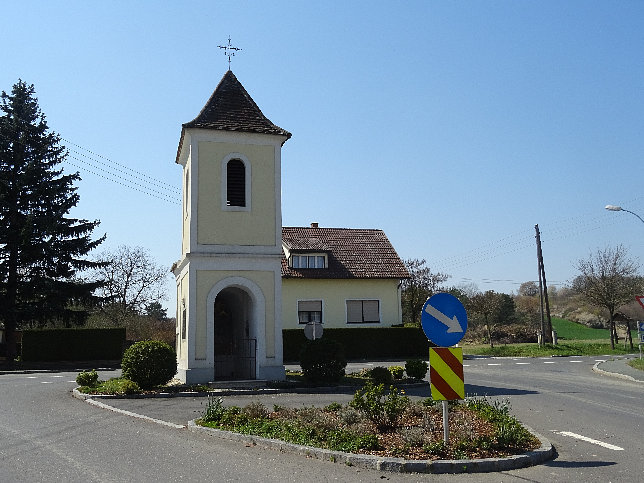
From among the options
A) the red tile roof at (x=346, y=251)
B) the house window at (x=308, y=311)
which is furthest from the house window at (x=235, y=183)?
the house window at (x=308, y=311)

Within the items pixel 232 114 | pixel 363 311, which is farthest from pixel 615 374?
pixel 363 311

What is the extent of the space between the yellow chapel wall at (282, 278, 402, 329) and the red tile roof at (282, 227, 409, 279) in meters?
0.47

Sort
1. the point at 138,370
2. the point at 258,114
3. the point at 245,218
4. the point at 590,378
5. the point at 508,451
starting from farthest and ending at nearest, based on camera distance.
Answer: the point at 590,378
the point at 258,114
the point at 245,218
the point at 138,370
the point at 508,451

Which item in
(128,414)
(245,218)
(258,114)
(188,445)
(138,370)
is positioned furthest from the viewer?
(258,114)

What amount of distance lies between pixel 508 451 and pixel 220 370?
47.5 feet

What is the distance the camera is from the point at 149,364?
57.4 ft

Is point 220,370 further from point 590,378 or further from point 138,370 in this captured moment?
point 590,378

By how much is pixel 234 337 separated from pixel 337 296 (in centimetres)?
1738

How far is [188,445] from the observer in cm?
964

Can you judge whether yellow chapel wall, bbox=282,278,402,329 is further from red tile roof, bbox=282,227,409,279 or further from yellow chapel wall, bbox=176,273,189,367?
yellow chapel wall, bbox=176,273,189,367

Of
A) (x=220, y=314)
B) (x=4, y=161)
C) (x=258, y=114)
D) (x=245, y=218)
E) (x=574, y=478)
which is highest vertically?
(x=4, y=161)

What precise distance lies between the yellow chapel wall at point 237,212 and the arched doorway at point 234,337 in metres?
2.40

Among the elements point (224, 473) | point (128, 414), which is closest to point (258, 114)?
point (128, 414)

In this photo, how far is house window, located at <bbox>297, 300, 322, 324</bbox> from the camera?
38.8 m
